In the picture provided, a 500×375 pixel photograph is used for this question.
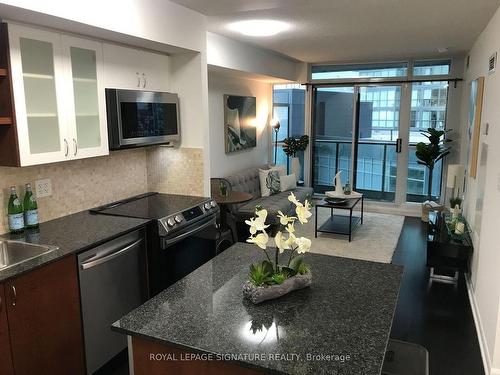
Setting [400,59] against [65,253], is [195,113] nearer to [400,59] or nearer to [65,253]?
[65,253]

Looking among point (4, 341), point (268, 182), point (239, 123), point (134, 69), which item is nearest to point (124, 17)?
point (134, 69)

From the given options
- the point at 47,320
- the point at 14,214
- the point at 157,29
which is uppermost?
the point at 157,29

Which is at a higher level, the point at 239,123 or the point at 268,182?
the point at 239,123

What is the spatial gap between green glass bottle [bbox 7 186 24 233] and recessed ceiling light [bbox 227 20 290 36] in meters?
2.51

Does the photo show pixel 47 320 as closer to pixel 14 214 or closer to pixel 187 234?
pixel 14 214

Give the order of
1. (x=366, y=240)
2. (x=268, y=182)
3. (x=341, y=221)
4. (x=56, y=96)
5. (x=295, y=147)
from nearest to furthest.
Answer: (x=56, y=96) < (x=366, y=240) < (x=341, y=221) < (x=268, y=182) < (x=295, y=147)

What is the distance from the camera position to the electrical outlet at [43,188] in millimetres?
2829

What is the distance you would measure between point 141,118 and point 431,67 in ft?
17.4

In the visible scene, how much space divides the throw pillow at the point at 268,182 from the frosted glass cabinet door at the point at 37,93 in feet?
13.3

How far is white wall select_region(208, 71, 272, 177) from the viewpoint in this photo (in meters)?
5.78

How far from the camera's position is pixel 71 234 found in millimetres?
2604

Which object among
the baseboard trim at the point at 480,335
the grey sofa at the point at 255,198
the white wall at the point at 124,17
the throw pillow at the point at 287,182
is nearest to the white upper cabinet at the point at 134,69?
the white wall at the point at 124,17

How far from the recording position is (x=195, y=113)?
3.70m

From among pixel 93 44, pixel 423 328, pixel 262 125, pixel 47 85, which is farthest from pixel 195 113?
pixel 262 125
